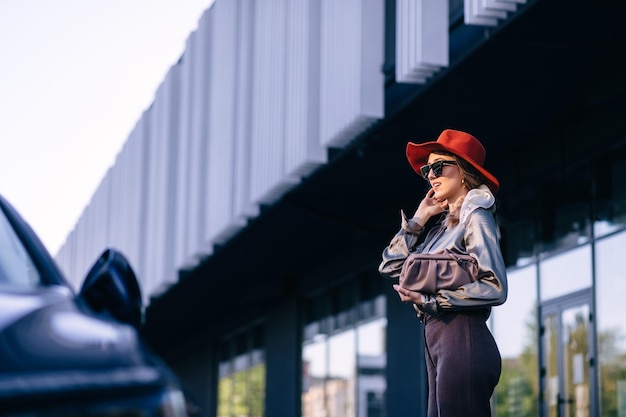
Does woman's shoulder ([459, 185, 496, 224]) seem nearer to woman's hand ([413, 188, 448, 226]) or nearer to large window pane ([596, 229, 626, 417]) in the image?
woman's hand ([413, 188, 448, 226])

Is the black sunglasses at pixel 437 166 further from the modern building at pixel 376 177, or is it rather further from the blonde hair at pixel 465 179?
the modern building at pixel 376 177

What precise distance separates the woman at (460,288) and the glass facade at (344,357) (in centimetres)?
1571

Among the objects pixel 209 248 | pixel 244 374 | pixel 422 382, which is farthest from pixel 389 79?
pixel 244 374

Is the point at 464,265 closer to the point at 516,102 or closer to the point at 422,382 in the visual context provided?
the point at 516,102

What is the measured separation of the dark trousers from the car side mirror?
145 centimetres

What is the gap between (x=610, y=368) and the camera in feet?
47.0

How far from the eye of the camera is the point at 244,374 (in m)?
29.3

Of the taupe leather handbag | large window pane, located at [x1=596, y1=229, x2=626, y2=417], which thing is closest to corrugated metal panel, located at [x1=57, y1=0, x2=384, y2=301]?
large window pane, located at [x1=596, y1=229, x2=626, y2=417]

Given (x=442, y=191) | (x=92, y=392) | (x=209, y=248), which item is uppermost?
(x=209, y=248)

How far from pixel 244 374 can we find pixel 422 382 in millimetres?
11671

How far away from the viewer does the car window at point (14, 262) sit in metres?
2.81

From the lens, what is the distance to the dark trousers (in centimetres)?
410

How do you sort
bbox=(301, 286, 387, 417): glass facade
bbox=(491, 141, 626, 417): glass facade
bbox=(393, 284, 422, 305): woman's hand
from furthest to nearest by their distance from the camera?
bbox=(301, 286, 387, 417): glass facade < bbox=(491, 141, 626, 417): glass facade < bbox=(393, 284, 422, 305): woman's hand

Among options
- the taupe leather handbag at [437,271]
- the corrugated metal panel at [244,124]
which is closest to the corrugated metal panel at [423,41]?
the corrugated metal panel at [244,124]
